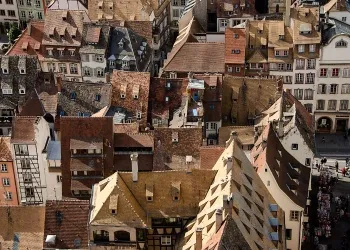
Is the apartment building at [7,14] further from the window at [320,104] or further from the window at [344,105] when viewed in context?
the window at [344,105]

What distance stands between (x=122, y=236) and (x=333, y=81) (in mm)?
61070

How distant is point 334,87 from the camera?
450ft

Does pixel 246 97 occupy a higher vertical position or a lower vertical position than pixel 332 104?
higher

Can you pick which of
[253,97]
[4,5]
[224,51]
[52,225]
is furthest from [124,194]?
[4,5]

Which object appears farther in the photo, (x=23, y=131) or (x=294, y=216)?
(x=23, y=131)

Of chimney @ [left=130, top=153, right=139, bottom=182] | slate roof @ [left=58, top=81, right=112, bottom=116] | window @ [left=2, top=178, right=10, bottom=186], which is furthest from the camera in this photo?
slate roof @ [left=58, top=81, right=112, bottom=116]

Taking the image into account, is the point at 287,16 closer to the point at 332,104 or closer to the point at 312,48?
the point at 312,48

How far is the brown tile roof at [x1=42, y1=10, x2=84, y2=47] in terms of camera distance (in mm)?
143875

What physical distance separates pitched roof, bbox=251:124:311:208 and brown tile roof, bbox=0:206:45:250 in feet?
102

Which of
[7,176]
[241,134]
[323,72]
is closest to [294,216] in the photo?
[241,134]

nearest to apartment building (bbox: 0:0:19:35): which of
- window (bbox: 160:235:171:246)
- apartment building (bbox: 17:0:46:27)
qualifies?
apartment building (bbox: 17:0:46:27)

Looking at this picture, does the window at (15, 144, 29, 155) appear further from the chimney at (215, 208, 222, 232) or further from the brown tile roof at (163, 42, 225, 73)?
the chimney at (215, 208, 222, 232)

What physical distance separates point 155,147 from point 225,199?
92.2ft

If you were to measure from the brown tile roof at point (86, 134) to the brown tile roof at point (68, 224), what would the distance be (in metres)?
12.6
